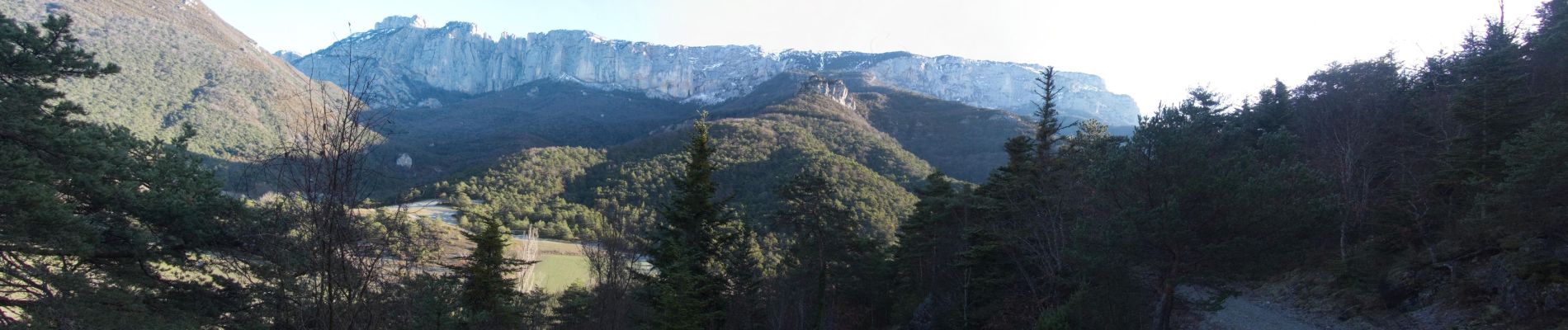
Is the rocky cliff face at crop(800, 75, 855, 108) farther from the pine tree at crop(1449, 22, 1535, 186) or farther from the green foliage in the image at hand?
the pine tree at crop(1449, 22, 1535, 186)

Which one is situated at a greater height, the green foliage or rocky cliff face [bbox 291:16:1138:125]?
rocky cliff face [bbox 291:16:1138:125]

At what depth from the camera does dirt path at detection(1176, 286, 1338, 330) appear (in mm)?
13039

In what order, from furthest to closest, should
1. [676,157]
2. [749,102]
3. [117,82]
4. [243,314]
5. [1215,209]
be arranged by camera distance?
1. [749,102]
2. [676,157]
3. [117,82]
4. [1215,209]
5. [243,314]

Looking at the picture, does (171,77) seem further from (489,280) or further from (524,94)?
(524,94)

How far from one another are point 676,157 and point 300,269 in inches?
2424

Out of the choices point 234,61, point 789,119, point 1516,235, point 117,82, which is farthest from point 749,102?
point 1516,235

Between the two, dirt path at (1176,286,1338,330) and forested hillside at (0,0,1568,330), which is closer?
forested hillside at (0,0,1568,330)

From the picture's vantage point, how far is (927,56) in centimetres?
18912

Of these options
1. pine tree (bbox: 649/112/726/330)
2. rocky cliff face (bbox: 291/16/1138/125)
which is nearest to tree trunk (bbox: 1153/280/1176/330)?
pine tree (bbox: 649/112/726/330)

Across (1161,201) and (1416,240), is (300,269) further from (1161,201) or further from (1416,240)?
(1416,240)

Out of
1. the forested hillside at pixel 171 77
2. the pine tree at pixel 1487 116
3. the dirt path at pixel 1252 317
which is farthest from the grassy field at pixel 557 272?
the pine tree at pixel 1487 116

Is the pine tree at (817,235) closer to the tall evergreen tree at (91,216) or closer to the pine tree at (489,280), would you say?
the pine tree at (489,280)

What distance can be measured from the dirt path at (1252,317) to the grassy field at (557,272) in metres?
32.9

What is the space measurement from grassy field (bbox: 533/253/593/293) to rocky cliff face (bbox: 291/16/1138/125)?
126 metres
